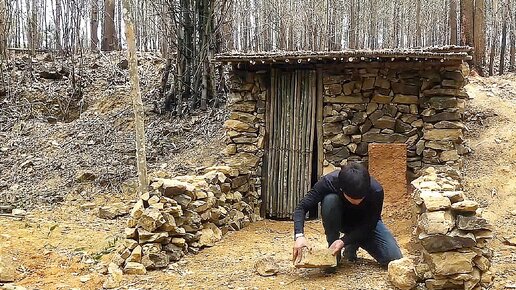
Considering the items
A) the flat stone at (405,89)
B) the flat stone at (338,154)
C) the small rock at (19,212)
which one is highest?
the flat stone at (405,89)

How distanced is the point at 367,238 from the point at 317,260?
589 mm

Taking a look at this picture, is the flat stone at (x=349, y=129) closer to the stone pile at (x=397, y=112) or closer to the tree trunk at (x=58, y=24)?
the stone pile at (x=397, y=112)

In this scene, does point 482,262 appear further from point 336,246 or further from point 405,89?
point 405,89

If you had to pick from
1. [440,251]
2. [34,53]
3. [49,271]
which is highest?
[34,53]

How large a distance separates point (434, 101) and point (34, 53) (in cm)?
1288

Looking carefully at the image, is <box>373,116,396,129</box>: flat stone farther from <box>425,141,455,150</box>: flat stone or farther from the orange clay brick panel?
<box>425,141,455,150</box>: flat stone

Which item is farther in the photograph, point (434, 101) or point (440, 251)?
point (434, 101)

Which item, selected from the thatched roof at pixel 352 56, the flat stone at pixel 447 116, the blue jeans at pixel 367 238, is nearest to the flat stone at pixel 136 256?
the blue jeans at pixel 367 238

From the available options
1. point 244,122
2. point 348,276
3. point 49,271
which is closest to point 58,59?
point 244,122

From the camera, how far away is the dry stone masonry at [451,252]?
14.4ft

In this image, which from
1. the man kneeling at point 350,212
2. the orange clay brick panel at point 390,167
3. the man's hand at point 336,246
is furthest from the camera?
the orange clay brick panel at point 390,167

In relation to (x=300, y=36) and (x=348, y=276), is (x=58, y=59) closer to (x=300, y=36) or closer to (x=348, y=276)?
(x=300, y=36)

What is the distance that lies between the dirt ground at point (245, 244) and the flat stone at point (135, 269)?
0.10 m

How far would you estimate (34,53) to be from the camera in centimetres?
1633
